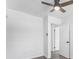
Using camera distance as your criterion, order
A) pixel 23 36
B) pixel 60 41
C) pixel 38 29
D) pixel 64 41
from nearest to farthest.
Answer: pixel 64 41
pixel 60 41
pixel 23 36
pixel 38 29

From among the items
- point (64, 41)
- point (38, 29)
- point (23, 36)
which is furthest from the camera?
point (38, 29)

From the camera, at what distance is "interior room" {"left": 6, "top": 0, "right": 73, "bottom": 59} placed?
2.98 m

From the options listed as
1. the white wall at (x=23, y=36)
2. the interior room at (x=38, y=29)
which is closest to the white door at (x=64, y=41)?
the interior room at (x=38, y=29)

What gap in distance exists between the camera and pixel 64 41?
317cm

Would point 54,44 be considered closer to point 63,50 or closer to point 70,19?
point 63,50

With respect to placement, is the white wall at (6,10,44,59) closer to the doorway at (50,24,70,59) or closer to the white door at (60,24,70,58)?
the doorway at (50,24,70,59)

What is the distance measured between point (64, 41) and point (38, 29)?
74.8 inches

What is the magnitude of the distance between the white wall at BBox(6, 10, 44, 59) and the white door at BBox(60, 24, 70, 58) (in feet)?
5.45

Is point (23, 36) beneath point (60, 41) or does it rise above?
above

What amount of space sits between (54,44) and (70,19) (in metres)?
1.34

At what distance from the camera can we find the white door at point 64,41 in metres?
3.03

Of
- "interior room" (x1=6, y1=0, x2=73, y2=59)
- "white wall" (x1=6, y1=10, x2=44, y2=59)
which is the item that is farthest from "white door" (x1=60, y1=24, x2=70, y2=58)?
"white wall" (x1=6, y1=10, x2=44, y2=59)

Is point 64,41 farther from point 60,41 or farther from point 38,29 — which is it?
point 38,29

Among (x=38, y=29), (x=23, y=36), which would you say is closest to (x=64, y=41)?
(x=38, y=29)
